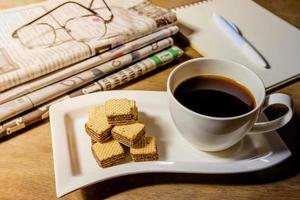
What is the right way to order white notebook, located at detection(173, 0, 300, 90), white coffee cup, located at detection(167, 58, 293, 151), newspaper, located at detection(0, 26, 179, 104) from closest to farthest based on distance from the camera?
white coffee cup, located at detection(167, 58, 293, 151)
newspaper, located at detection(0, 26, 179, 104)
white notebook, located at detection(173, 0, 300, 90)

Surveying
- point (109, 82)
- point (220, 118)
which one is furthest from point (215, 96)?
point (109, 82)

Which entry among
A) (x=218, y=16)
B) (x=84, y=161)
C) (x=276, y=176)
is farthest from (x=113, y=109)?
(x=218, y=16)

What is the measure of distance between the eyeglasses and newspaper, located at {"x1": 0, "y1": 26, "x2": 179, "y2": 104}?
0.04 meters

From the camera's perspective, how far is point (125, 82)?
0.62 meters

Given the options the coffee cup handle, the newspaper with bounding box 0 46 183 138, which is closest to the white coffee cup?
the coffee cup handle

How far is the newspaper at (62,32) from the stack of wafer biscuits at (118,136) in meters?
0.14

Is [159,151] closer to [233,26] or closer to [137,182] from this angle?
[137,182]

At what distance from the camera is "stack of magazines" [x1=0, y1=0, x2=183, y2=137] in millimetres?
546

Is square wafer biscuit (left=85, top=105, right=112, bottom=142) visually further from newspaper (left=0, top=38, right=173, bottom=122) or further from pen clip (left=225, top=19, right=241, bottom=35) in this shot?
pen clip (left=225, top=19, right=241, bottom=35)

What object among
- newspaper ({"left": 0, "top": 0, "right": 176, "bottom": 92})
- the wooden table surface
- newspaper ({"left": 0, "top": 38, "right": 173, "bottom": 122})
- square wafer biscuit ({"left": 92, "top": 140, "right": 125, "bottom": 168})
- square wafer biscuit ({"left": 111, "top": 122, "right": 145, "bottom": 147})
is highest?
newspaper ({"left": 0, "top": 0, "right": 176, "bottom": 92})

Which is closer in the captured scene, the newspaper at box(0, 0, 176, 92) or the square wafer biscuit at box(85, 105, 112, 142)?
the square wafer biscuit at box(85, 105, 112, 142)

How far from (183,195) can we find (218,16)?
0.42 metres

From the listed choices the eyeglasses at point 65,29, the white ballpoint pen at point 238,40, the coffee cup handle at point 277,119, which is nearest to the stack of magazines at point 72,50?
the eyeglasses at point 65,29

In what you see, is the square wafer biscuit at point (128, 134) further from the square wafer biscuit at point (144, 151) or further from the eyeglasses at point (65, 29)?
the eyeglasses at point (65, 29)
